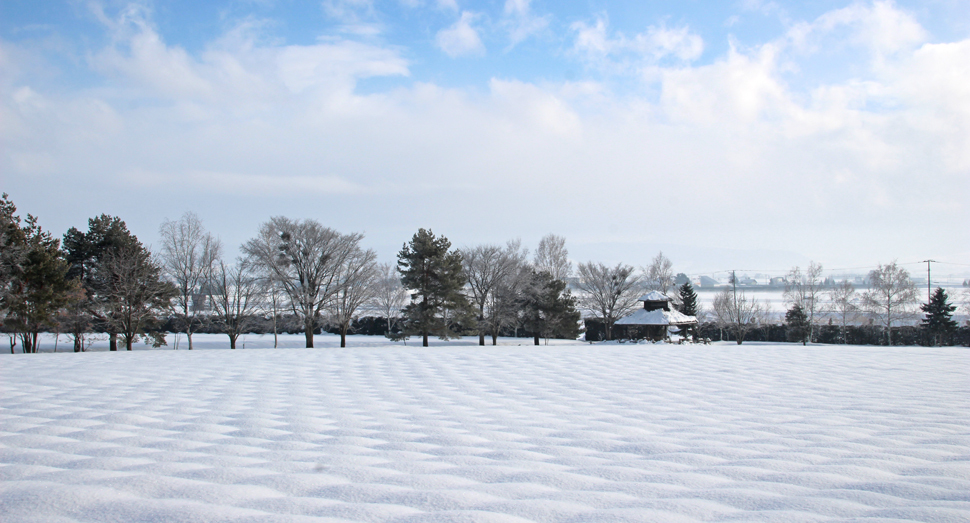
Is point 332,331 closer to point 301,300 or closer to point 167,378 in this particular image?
point 301,300

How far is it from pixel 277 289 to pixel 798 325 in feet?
131

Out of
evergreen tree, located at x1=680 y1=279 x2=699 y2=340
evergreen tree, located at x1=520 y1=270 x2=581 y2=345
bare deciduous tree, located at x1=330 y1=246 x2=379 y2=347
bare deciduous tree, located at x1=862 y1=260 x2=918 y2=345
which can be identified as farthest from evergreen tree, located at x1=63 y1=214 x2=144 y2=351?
bare deciduous tree, located at x1=862 y1=260 x2=918 y2=345

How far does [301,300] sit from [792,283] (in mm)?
46891

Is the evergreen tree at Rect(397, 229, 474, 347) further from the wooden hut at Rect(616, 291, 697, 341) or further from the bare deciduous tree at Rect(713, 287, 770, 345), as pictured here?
the bare deciduous tree at Rect(713, 287, 770, 345)

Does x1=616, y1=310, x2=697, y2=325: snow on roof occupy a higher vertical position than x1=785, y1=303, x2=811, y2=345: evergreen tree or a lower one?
higher

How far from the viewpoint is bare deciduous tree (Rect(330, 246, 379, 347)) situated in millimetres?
31500

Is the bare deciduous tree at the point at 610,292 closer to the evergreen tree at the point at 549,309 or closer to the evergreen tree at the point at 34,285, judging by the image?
the evergreen tree at the point at 549,309

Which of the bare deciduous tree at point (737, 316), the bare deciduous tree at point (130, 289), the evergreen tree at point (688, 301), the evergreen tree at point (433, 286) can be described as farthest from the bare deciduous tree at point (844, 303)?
the bare deciduous tree at point (130, 289)

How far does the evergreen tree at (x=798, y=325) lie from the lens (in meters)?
40.6

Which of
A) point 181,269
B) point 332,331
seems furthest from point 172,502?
point 332,331

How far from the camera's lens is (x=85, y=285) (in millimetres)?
27703

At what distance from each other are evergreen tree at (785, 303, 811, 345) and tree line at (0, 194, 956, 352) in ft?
0.31

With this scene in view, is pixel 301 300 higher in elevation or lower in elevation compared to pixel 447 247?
lower

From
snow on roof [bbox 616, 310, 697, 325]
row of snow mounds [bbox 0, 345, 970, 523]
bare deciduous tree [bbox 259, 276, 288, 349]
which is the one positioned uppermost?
bare deciduous tree [bbox 259, 276, 288, 349]
